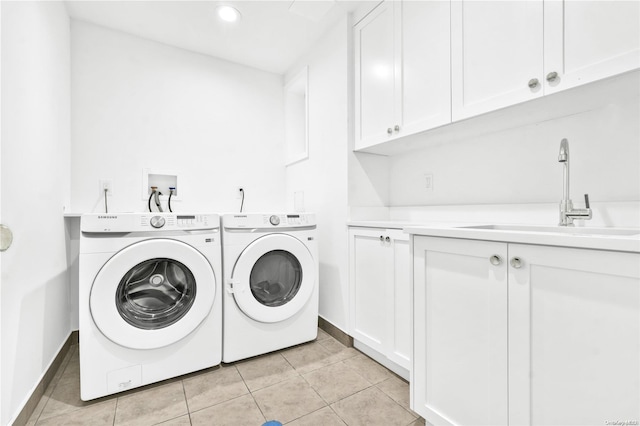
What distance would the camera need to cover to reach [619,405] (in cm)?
73

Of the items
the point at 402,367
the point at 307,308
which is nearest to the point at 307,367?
the point at 307,308

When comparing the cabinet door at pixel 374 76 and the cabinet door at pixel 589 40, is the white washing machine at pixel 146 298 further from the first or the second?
the cabinet door at pixel 589 40

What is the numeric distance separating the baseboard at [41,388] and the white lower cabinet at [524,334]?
1.64m

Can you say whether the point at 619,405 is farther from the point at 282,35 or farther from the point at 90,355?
the point at 282,35

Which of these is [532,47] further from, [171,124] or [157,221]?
[171,124]

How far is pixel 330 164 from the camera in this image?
224cm

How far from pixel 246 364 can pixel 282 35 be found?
7.79 feet

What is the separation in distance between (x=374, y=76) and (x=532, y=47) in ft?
3.01

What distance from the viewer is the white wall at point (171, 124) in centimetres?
215

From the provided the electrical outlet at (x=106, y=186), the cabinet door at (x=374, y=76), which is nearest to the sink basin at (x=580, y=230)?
the cabinet door at (x=374, y=76)

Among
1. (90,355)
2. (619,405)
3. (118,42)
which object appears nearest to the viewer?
(619,405)

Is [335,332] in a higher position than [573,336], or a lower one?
lower

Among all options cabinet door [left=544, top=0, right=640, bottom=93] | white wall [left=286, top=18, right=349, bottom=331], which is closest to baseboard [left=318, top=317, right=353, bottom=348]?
white wall [left=286, top=18, right=349, bottom=331]

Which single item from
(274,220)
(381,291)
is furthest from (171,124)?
(381,291)
